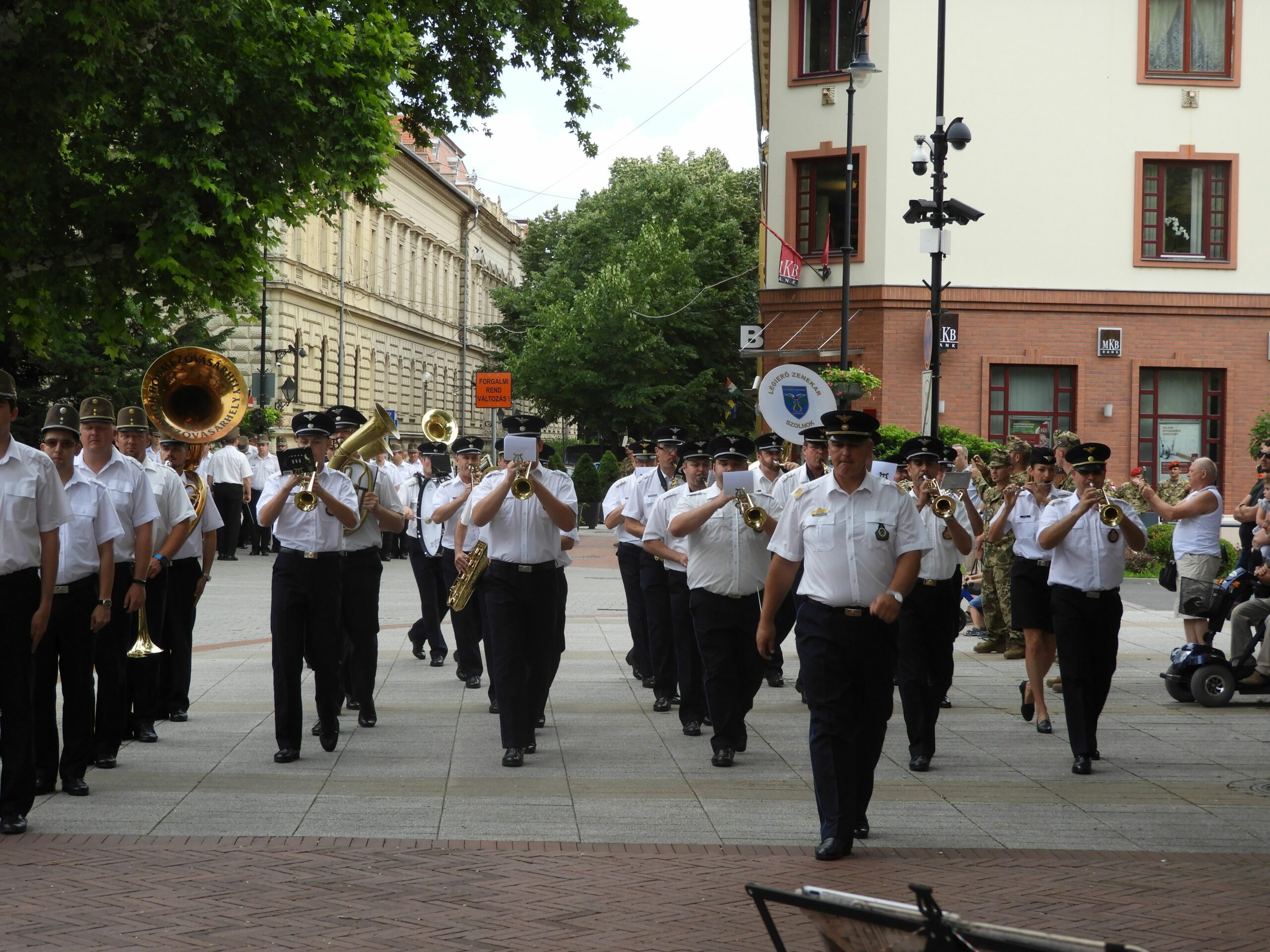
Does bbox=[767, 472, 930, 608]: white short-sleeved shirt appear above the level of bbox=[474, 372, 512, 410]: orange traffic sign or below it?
below

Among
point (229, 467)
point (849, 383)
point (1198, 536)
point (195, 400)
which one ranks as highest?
point (849, 383)

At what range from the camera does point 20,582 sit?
7.26 meters

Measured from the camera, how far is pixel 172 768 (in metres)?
8.97

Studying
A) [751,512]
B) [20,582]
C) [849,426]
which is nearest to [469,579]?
[751,512]

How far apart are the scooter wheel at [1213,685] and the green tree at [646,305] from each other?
39574 millimetres

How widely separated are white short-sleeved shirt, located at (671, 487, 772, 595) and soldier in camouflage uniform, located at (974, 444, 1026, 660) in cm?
506

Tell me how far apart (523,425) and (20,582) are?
135 inches

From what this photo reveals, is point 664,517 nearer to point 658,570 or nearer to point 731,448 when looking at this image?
point 731,448

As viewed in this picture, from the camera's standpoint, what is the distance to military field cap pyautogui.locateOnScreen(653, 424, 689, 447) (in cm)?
1192

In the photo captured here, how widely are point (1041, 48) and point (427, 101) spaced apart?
531 inches

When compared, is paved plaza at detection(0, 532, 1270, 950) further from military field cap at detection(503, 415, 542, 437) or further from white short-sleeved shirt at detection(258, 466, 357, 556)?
military field cap at detection(503, 415, 542, 437)

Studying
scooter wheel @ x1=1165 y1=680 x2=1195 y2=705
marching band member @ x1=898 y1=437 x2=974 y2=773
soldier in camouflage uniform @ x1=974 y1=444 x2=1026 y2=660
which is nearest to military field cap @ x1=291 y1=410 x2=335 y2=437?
marching band member @ x1=898 y1=437 x2=974 y2=773

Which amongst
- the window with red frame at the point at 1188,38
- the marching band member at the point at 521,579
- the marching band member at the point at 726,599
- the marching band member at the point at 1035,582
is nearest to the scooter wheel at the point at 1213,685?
the marching band member at the point at 1035,582

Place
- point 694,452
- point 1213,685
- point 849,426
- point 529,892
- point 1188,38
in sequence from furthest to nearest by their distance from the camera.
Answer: point 1188,38, point 1213,685, point 694,452, point 849,426, point 529,892
